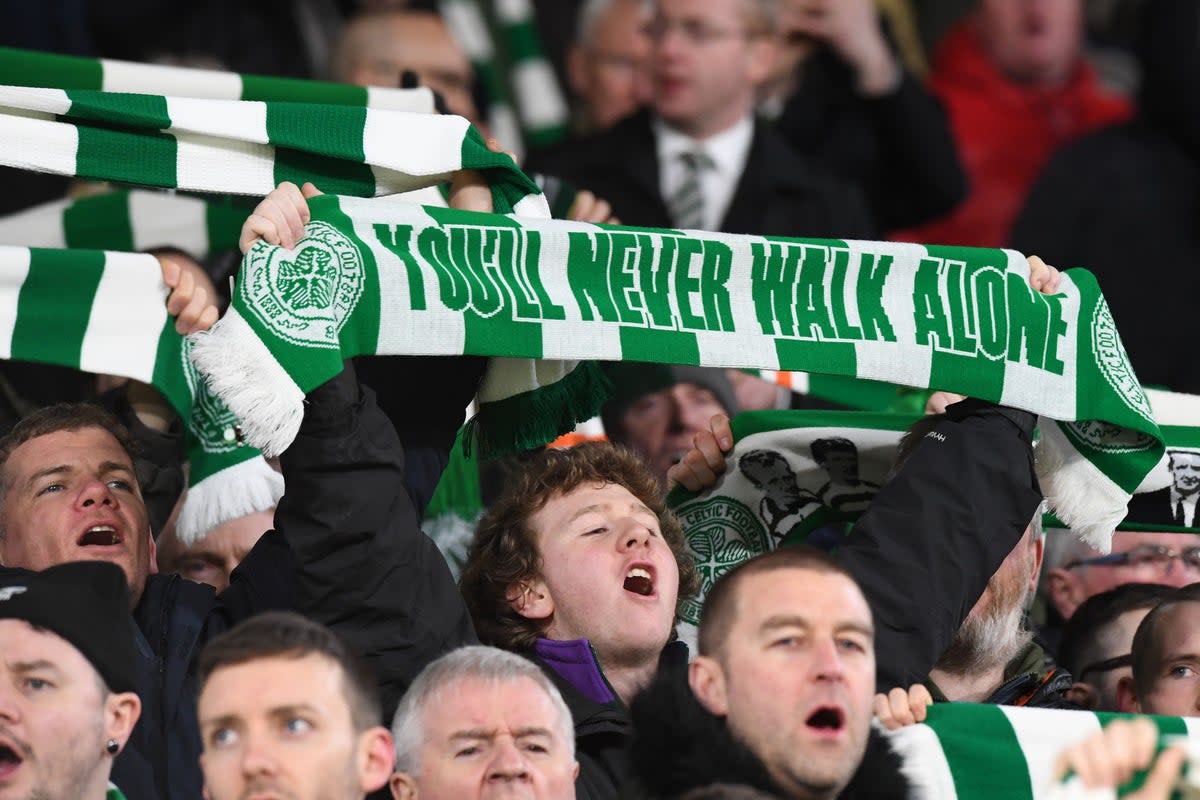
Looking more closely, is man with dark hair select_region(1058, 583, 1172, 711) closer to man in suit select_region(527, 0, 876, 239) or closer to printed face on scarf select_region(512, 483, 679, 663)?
printed face on scarf select_region(512, 483, 679, 663)

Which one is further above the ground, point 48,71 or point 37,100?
point 48,71

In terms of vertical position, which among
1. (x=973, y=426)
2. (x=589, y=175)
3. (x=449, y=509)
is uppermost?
(x=589, y=175)

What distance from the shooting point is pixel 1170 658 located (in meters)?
4.47

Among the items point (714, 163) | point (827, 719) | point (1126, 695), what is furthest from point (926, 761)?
point (714, 163)

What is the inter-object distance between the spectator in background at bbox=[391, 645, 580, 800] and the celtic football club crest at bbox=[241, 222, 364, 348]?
1.95 ft

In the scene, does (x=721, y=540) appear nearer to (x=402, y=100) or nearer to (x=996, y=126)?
(x=402, y=100)

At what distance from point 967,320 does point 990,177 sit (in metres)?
3.62

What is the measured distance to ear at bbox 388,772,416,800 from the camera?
11.7 ft

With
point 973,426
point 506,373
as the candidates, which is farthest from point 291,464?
point 973,426

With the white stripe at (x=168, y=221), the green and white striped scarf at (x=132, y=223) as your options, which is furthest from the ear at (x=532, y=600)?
the white stripe at (x=168, y=221)

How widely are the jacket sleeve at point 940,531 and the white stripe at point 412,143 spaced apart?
1038 millimetres

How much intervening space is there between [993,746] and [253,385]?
1.41 m

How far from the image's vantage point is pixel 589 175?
6.70m

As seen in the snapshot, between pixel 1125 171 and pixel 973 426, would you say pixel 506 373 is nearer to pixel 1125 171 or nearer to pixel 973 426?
pixel 973 426
